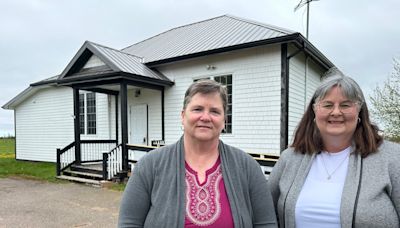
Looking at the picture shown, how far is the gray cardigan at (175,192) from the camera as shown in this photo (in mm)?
1524

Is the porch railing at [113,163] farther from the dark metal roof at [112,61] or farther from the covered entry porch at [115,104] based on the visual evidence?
the dark metal roof at [112,61]

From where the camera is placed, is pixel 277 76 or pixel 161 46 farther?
pixel 161 46

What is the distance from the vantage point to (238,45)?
7.95 m

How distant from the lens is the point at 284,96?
25.3 ft

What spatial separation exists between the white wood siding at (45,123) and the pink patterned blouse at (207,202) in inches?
428

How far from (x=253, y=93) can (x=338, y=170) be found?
21.6 feet

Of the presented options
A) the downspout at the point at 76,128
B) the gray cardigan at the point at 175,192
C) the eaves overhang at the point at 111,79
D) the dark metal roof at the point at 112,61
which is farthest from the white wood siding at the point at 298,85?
the downspout at the point at 76,128

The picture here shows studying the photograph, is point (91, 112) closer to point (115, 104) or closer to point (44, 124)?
point (115, 104)

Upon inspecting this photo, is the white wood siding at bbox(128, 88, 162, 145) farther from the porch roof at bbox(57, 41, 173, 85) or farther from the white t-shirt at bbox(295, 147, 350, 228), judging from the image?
the white t-shirt at bbox(295, 147, 350, 228)

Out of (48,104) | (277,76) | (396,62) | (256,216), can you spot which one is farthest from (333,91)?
(48,104)

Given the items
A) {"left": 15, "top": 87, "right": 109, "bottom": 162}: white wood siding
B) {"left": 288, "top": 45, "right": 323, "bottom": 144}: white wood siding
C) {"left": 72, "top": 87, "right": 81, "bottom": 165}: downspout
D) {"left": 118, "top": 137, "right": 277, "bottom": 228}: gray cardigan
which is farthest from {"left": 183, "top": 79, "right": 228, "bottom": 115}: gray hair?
{"left": 15, "top": 87, "right": 109, "bottom": 162}: white wood siding

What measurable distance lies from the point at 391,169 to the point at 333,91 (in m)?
0.50

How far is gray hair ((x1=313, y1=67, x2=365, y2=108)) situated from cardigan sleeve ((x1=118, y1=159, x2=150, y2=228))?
1.11m

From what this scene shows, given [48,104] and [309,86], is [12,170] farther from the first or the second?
[309,86]
